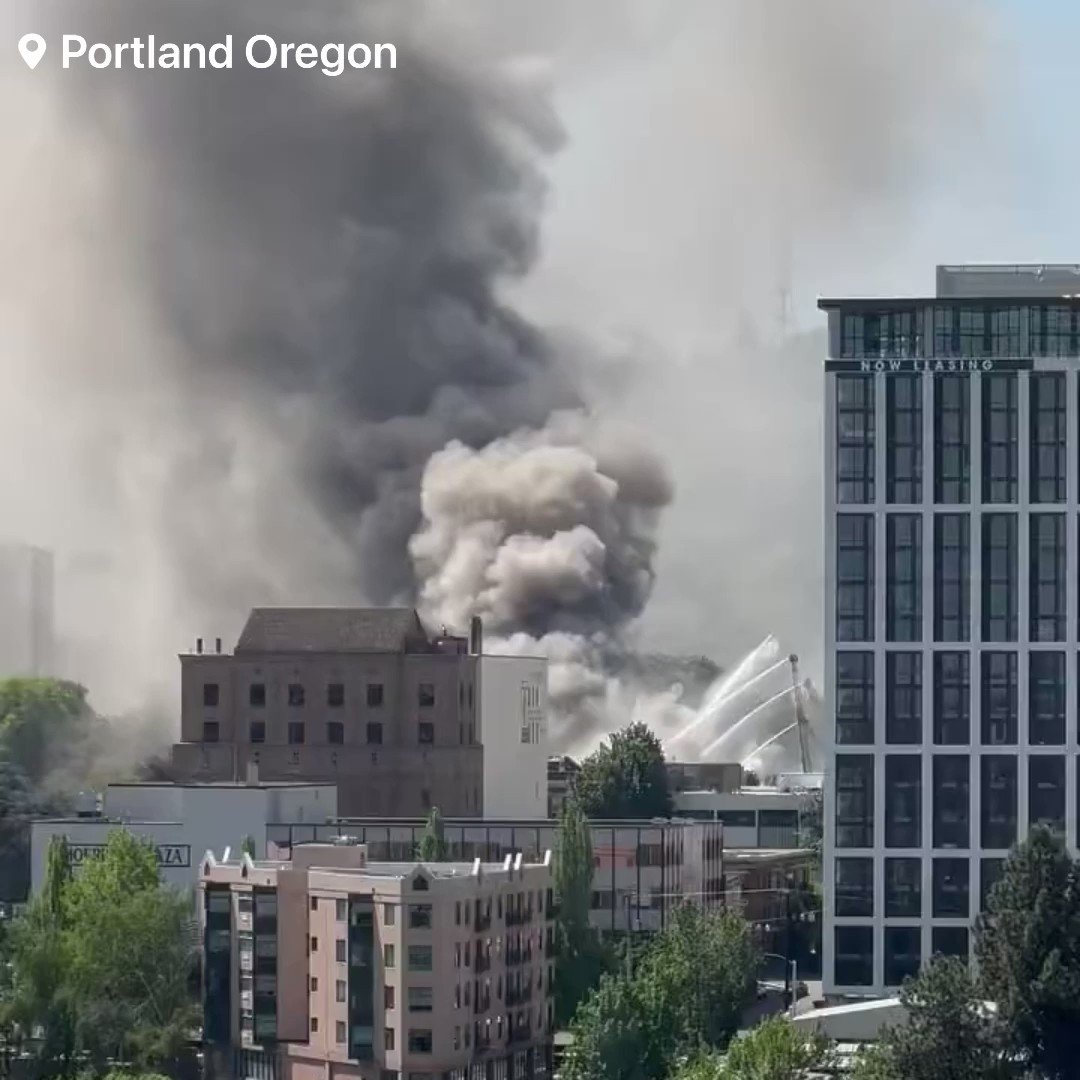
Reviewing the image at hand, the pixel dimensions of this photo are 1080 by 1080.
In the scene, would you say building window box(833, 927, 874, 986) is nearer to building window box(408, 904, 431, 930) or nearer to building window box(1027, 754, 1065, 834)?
building window box(1027, 754, 1065, 834)

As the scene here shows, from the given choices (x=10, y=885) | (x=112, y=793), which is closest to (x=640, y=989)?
(x=112, y=793)

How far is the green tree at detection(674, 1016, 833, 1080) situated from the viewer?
63375 mm

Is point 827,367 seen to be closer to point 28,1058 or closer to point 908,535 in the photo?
point 908,535

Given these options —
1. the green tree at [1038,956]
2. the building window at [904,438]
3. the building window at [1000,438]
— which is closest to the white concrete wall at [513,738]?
the building window at [904,438]

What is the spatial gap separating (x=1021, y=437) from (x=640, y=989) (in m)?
15.4

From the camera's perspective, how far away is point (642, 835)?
8381 cm

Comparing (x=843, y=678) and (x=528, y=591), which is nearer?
(x=843, y=678)

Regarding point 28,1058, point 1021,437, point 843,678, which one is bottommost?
point 28,1058

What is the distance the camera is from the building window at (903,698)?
7725 cm

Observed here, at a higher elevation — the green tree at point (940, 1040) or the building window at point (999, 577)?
the building window at point (999, 577)

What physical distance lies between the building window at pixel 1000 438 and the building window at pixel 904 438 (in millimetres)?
1427

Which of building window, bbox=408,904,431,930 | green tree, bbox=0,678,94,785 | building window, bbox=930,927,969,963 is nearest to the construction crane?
green tree, bbox=0,678,94,785

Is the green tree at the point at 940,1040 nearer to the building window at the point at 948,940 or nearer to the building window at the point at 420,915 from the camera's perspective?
the building window at the point at 420,915

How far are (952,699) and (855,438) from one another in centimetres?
596
